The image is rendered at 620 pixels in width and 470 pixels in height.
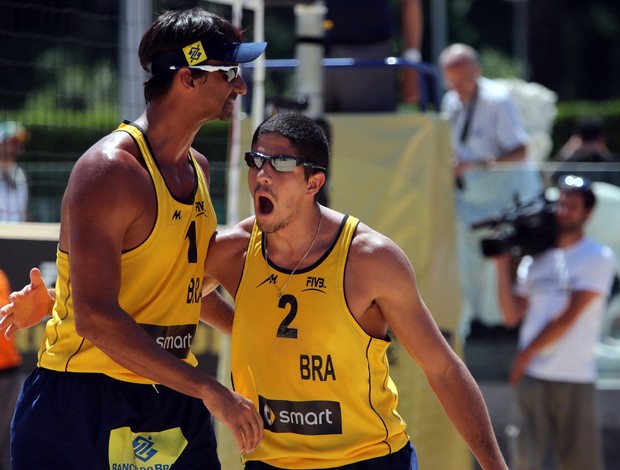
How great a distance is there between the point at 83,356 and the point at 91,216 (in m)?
0.49

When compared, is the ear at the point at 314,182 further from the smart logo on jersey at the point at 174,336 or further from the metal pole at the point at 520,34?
the metal pole at the point at 520,34

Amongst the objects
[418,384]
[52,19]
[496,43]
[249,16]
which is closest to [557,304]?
[418,384]

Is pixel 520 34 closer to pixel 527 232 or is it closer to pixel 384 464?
pixel 527 232

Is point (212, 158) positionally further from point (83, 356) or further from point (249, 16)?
point (83, 356)

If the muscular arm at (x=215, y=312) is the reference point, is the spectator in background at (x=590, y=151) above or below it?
above

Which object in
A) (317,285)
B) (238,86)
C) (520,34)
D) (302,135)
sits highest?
(520,34)

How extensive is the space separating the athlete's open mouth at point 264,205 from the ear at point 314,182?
0.45 feet

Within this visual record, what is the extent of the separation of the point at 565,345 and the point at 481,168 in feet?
5.71

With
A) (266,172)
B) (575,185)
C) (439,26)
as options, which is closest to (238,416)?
(266,172)

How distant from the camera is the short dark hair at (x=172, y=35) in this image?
3434 mm

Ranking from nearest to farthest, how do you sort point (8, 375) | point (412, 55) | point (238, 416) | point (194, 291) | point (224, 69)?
point (238, 416)
point (224, 69)
point (194, 291)
point (8, 375)
point (412, 55)

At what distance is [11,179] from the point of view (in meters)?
7.91

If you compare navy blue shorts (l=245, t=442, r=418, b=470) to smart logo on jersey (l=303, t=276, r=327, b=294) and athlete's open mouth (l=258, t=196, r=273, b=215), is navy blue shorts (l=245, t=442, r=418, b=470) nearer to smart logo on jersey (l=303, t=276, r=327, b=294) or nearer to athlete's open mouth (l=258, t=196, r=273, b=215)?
smart logo on jersey (l=303, t=276, r=327, b=294)

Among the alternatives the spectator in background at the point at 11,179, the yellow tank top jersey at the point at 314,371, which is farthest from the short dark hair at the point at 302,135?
the spectator in background at the point at 11,179
